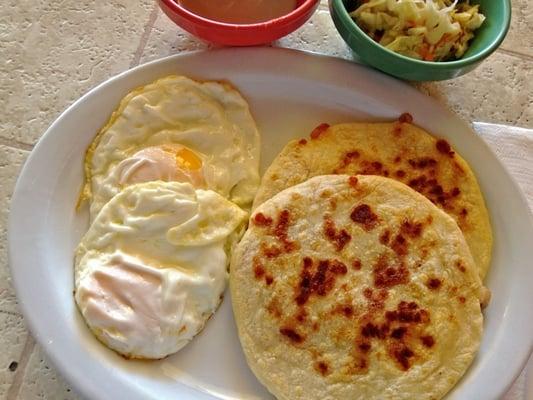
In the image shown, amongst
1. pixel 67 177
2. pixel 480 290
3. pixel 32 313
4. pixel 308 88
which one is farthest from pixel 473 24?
pixel 32 313

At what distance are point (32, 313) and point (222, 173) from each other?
1.85 feet

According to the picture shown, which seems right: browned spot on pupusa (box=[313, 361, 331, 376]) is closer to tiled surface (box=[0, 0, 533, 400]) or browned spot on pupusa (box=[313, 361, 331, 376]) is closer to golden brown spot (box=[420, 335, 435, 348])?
golden brown spot (box=[420, 335, 435, 348])

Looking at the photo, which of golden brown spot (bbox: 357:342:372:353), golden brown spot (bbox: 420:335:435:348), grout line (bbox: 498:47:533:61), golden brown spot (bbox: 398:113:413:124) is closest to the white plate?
golden brown spot (bbox: 398:113:413:124)

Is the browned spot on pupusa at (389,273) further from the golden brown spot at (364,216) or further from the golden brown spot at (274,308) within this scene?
the golden brown spot at (274,308)

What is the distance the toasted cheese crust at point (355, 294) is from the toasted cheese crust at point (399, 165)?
2.7 inches

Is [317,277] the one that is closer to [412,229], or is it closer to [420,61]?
[412,229]

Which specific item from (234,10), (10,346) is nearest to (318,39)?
(234,10)

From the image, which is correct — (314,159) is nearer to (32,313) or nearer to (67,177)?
(67,177)

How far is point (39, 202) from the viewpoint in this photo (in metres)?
1.59

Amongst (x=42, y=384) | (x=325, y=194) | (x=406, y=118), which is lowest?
(x=42, y=384)

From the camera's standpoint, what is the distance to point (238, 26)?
163 cm

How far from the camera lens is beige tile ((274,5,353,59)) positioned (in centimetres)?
194

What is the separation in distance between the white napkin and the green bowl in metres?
0.23

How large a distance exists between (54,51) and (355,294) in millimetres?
1181
